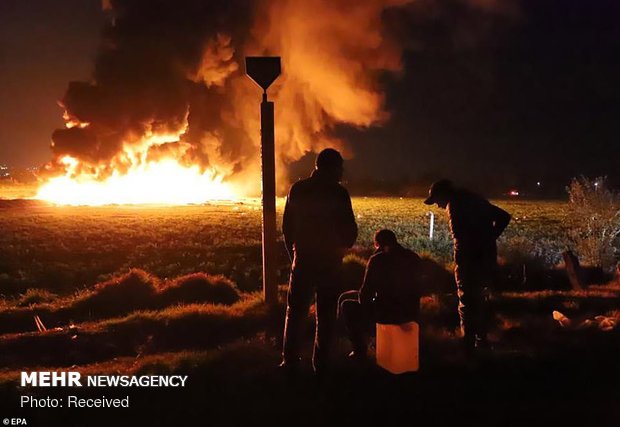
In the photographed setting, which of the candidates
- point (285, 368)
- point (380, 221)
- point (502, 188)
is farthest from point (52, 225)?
point (502, 188)

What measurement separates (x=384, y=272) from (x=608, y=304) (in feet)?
16.5

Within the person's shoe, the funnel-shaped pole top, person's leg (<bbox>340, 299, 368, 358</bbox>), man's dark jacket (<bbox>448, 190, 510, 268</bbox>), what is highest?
the funnel-shaped pole top

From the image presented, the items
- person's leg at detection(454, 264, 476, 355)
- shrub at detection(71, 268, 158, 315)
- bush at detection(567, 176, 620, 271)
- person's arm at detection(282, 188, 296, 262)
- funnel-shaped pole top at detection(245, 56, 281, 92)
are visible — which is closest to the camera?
person's arm at detection(282, 188, 296, 262)

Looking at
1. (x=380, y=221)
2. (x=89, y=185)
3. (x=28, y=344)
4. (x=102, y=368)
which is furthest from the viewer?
(x=89, y=185)

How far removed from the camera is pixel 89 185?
1945 inches

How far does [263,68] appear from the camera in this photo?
771 centimetres

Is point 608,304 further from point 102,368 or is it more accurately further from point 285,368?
point 102,368

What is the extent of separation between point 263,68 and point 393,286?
407cm

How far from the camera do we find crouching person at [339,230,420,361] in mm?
5137

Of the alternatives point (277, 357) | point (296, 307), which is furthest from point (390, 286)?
point (277, 357)

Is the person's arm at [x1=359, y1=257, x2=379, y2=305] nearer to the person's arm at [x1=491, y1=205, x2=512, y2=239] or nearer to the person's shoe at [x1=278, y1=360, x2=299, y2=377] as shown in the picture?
the person's shoe at [x1=278, y1=360, x2=299, y2=377]

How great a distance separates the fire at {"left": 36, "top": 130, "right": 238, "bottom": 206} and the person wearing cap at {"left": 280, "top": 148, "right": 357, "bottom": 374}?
43.6 meters

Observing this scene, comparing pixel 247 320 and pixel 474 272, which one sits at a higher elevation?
pixel 474 272

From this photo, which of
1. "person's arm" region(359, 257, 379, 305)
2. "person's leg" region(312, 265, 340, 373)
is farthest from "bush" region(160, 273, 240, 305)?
"person's leg" region(312, 265, 340, 373)
